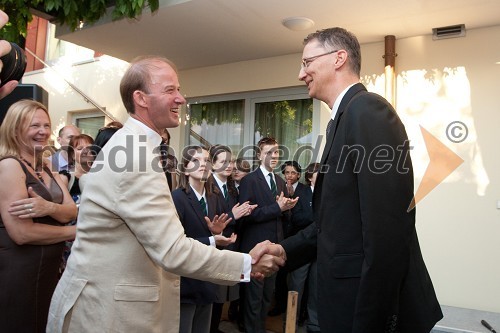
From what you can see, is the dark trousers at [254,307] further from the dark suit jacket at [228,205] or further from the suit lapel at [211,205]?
the suit lapel at [211,205]

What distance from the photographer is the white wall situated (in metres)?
5.41

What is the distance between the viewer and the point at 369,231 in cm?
163

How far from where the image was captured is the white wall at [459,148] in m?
5.41

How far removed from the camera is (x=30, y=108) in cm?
291

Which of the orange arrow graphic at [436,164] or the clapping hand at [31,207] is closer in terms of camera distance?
the clapping hand at [31,207]

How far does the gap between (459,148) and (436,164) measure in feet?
1.13

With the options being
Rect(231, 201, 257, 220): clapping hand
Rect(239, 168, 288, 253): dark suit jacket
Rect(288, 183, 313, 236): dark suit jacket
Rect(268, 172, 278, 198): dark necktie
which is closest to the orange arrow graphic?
Rect(288, 183, 313, 236): dark suit jacket

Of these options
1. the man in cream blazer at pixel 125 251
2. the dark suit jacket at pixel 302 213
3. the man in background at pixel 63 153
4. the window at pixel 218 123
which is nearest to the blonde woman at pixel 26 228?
the man in cream blazer at pixel 125 251

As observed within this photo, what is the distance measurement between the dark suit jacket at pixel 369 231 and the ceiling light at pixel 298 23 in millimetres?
3925

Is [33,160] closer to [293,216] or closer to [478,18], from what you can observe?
[293,216]

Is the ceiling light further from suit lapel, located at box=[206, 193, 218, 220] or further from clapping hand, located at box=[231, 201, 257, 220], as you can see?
suit lapel, located at box=[206, 193, 218, 220]

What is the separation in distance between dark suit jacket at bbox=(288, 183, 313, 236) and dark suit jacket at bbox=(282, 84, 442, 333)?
3.50 metres

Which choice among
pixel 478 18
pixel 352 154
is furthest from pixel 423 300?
pixel 478 18

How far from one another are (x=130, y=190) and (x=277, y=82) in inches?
225
